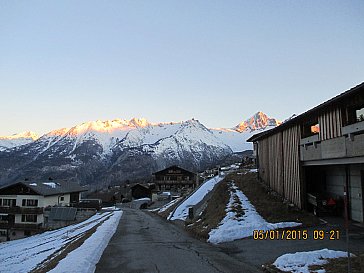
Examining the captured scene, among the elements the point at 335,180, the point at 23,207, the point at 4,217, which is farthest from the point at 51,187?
the point at 335,180

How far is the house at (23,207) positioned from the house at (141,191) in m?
35.1

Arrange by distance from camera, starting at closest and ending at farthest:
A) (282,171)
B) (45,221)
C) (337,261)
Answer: (337,261), (282,171), (45,221)

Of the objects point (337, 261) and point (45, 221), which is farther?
point (45, 221)

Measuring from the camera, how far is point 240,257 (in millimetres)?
14297

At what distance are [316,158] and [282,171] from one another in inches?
255

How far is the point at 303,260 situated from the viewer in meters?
11.8

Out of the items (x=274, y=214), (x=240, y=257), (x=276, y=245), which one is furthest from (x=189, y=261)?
(x=274, y=214)

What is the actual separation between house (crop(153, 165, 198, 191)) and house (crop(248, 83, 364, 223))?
62580 millimetres

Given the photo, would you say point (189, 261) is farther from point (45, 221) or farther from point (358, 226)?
point (45, 221)

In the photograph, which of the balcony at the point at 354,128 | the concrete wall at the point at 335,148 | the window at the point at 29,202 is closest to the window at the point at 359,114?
the balcony at the point at 354,128

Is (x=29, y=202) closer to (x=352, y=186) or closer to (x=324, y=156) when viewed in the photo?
(x=324, y=156)

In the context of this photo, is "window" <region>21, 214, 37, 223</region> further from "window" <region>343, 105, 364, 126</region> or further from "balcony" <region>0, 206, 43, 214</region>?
"window" <region>343, 105, 364, 126</region>

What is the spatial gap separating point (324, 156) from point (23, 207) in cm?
4618

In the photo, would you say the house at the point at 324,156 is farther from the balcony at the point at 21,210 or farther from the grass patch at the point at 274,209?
the balcony at the point at 21,210
